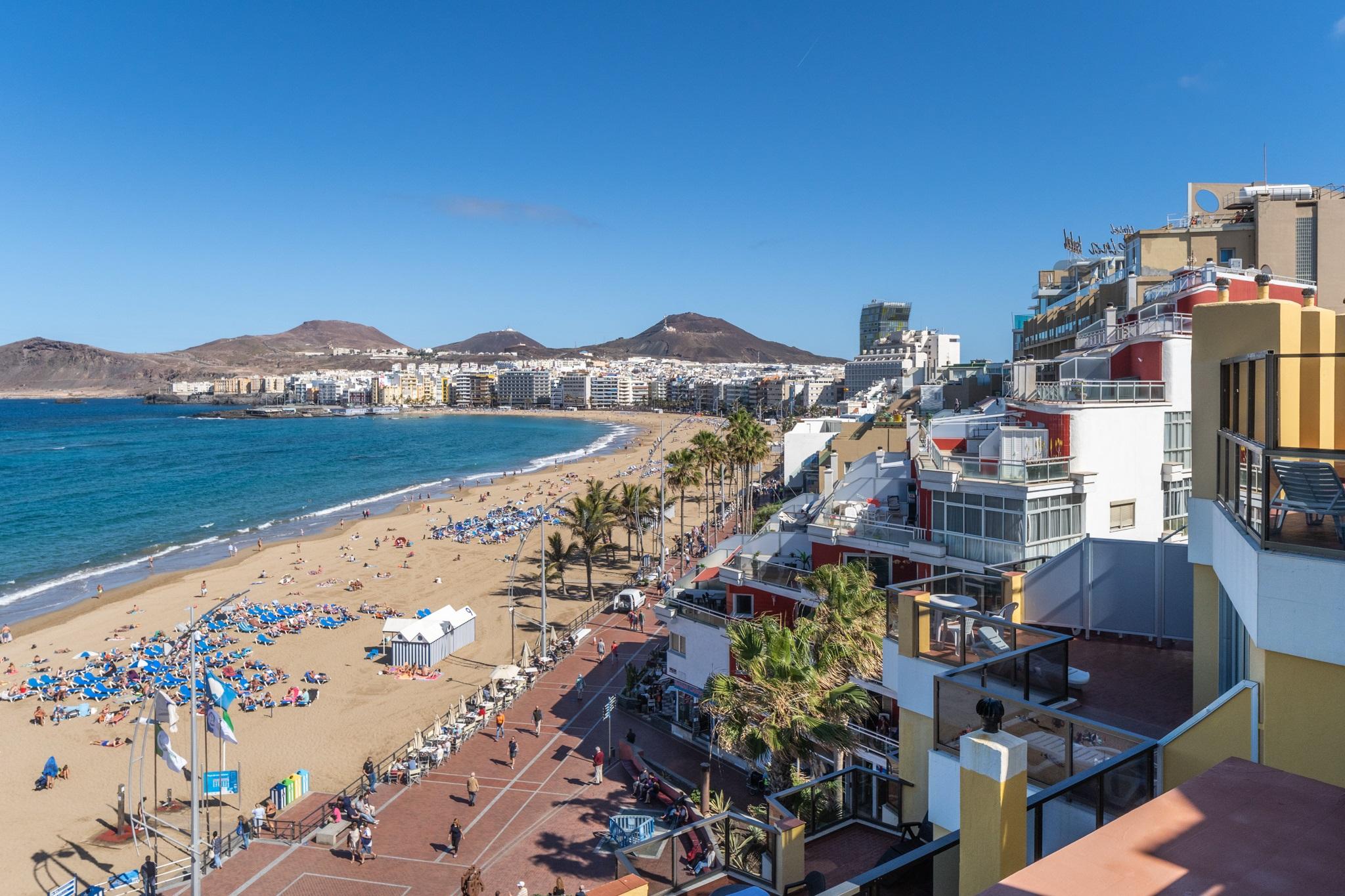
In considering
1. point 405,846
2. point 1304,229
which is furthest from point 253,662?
point 1304,229

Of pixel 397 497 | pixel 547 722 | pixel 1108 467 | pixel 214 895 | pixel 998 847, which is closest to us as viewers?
pixel 998 847

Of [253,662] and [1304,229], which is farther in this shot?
[1304,229]

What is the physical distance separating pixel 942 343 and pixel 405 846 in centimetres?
12307

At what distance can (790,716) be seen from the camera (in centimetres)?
1191

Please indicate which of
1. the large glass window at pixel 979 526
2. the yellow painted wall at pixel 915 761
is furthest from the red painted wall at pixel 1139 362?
the yellow painted wall at pixel 915 761

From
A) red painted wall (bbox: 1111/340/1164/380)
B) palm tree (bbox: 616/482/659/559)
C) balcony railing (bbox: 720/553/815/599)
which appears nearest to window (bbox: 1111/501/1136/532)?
red painted wall (bbox: 1111/340/1164/380)

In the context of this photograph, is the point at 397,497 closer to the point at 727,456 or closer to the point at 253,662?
the point at 727,456

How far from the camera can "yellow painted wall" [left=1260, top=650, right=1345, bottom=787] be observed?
4199mm

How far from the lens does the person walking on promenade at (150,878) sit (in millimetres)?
15539

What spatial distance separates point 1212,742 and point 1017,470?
448 inches

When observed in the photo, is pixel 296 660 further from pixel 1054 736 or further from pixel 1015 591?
pixel 1054 736

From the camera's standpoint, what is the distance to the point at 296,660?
30.1 metres

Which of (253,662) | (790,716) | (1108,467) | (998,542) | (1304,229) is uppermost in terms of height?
(1304,229)

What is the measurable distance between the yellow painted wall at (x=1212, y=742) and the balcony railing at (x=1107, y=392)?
12665mm
